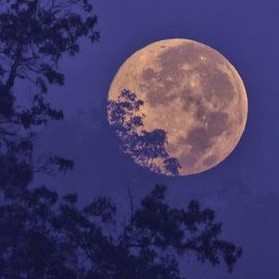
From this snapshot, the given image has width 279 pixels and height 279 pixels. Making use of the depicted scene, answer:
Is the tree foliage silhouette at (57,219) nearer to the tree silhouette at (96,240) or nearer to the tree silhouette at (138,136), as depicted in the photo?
the tree silhouette at (96,240)

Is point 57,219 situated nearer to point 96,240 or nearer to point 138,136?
point 96,240

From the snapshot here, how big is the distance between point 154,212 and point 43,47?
5205 millimetres

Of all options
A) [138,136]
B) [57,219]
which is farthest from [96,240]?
[138,136]

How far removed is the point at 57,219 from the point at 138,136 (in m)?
16.8

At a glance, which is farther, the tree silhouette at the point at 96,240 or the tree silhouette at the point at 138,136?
the tree silhouette at the point at 138,136

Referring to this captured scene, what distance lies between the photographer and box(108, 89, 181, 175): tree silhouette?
39750 millimetres

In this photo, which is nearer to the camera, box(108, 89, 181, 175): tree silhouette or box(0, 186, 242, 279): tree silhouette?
box(0, 186, 242, 279): tree silhouette

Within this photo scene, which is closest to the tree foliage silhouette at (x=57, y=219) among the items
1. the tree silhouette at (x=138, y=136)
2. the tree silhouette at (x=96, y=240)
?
the tree silhouette at (x=96, y=240)

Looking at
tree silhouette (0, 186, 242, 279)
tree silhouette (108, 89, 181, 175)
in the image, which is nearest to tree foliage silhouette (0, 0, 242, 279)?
tree silhouette (0, 186, 242, 279)

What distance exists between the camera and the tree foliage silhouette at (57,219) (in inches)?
981

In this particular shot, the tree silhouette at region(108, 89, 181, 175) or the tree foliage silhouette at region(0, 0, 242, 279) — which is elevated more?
the tree silhouette at region(108, 89, 181, 175)

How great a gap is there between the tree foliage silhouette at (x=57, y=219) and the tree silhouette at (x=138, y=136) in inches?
495

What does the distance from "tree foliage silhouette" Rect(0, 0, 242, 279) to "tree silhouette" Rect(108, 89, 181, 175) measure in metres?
12.6

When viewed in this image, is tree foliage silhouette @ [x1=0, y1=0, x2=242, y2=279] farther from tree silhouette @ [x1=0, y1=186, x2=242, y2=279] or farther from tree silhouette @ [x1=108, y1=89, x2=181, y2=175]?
tree silhouette @ [x1=108, y1=89, x2=181, y2=175]
